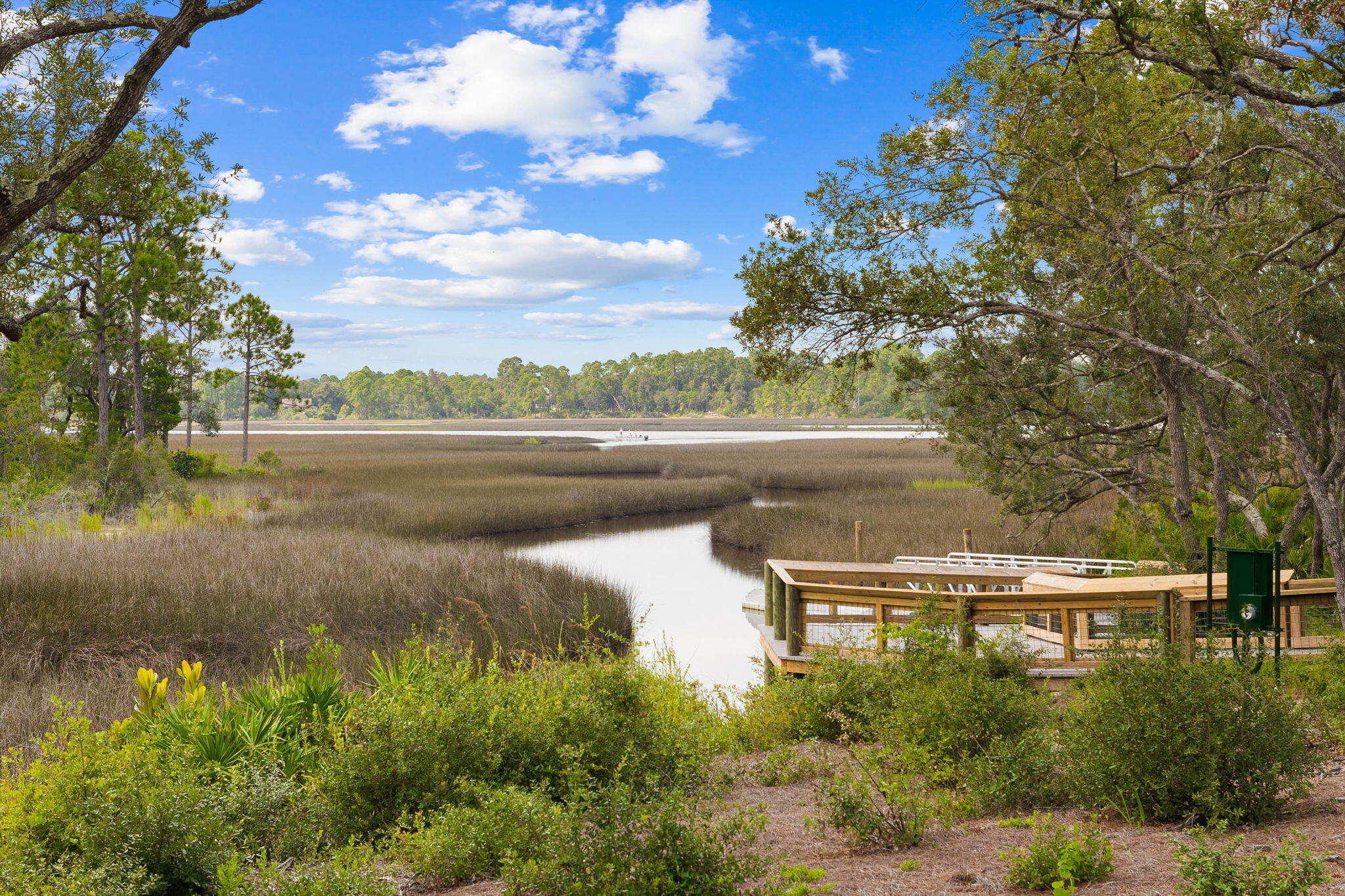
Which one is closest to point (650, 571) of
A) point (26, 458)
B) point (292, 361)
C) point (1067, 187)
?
point (1067, 187)

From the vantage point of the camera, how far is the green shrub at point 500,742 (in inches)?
201

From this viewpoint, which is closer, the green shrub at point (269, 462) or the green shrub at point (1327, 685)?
the green shrub at point (1327, 685)

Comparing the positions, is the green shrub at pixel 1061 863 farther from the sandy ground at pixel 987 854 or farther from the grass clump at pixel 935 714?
the grass clump at pixel 935 714

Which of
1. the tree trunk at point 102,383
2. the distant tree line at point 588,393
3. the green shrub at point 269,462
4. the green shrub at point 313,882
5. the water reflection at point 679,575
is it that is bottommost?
the water reflection at point 679,575

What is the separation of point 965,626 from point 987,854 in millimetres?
4573

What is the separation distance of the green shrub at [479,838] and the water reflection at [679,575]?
4759 mm

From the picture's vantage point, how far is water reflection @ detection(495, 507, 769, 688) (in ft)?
46.7

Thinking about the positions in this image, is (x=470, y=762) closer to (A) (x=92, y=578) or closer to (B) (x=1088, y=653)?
(B) (x=1088, y=653)

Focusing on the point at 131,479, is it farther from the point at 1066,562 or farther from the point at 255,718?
the point at 1066,562

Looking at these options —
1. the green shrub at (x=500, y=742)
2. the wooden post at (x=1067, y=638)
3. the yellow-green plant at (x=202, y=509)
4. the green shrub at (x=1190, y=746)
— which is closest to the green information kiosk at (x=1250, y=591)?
the green shrub at (x=1190, y=746)

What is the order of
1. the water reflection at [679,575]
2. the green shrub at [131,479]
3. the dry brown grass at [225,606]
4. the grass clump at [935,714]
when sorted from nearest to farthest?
the grass clump at [935,714], the dry brown grass at [225,606], the water reflection at [679,575], the green shrub at [131,479]

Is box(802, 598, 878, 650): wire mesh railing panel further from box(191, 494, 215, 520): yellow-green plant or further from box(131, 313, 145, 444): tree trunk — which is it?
box(131, 313, 145, 444): tree trunk

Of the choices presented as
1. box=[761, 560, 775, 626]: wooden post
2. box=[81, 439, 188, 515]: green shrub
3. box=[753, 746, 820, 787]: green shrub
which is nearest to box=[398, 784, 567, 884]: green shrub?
box=[753, 746, 820, 787]: green shrub

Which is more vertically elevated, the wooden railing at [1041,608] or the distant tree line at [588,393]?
the distant tree line at [588,393]
